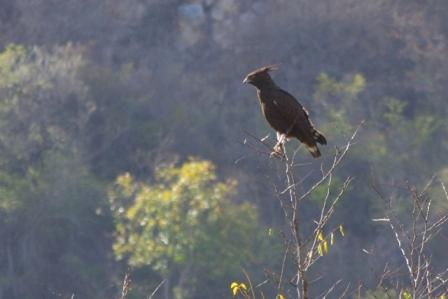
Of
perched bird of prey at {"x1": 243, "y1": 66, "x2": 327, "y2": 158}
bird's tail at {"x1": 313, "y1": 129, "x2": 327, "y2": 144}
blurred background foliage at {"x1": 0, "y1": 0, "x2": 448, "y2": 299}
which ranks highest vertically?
blurred background foliage at {"x1": 0, "y1": 0, "x2": 448, "y2": 299}

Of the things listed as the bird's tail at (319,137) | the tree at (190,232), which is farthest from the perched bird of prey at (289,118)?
the tree at (190,232)

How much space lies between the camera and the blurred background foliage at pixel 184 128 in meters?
29.6

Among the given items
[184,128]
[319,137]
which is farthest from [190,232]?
[319,137]

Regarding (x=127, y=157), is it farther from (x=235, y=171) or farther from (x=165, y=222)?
(x=165, y=222)

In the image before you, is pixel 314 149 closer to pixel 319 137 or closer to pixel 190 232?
pixel 319 137

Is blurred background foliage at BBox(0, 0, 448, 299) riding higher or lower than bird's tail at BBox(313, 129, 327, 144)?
higher

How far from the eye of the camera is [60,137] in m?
33.8

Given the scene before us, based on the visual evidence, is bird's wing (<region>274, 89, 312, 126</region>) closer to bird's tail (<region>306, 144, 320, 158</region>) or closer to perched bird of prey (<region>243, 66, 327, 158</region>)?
perched bird of prey (<region>243, 66, 327, 158</region>)

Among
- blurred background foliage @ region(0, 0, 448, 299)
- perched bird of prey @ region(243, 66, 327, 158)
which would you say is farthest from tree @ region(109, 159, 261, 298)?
perched bird of prey @ region(243, 66, 327, 158)

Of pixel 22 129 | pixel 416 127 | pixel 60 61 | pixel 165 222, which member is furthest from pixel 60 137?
pixel 416 127

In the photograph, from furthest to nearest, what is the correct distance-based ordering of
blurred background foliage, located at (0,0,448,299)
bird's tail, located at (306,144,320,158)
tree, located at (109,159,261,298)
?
blurred background foliage, located at (0,0,448,299) → tree, located at (109,159,261,298) → bird's tail, located at (306,144,320,158)

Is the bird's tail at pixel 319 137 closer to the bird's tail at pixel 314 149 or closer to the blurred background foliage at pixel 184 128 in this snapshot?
the bird's tail at pixel 314 149

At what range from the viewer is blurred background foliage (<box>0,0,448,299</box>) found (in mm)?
29562

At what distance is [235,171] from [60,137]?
150 inches
